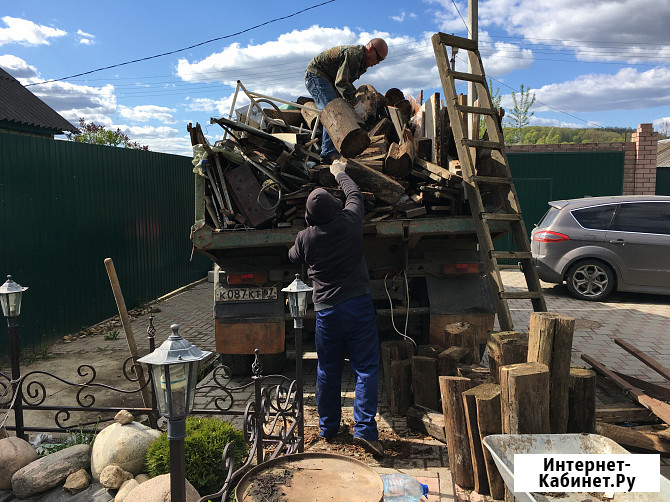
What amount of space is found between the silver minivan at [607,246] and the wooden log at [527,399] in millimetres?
6845

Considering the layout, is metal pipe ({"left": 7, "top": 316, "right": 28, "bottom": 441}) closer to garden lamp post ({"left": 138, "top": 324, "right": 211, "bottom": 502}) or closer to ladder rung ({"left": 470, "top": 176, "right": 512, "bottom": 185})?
garden lamp post ({"left": 138, "top": 324, "right": 211, "bottom": 502})

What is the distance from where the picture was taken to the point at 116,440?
137 inches

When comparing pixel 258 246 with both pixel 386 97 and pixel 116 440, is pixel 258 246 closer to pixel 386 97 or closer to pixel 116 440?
pixel 116 440

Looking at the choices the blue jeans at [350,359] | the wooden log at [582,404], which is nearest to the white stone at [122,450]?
the blue jeans at [350,359]

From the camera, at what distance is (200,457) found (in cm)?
319

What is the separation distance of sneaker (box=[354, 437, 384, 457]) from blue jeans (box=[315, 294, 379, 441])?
33 mm

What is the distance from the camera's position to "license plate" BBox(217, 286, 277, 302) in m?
5.18

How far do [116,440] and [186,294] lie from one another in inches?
303

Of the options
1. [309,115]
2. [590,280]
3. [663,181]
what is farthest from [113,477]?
[663,181]

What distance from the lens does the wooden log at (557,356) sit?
3.12 meters

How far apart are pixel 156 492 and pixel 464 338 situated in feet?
9.51

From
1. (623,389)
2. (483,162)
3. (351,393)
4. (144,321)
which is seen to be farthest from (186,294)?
(623,389)

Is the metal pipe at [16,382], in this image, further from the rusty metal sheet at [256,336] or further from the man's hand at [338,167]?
the man's hand at [338,167]

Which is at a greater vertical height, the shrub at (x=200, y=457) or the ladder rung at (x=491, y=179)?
the ladder rung at (x=491, y=179)
